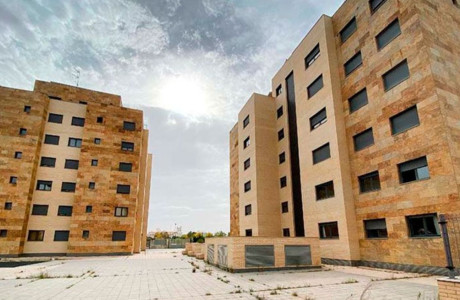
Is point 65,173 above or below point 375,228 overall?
above

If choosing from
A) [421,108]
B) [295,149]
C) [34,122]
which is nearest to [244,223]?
[295,149]

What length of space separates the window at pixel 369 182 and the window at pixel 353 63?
26.6ft

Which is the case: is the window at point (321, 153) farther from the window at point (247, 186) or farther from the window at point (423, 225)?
the window at point (247, 186)

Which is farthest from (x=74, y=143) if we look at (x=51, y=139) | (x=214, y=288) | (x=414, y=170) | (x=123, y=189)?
(x=414, y=170)

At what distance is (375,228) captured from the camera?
17016mm

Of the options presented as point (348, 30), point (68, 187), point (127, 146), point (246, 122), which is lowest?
point (68, 187)

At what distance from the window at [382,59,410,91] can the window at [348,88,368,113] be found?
69.7 inches

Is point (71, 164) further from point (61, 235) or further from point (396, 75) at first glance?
point (396, 75)

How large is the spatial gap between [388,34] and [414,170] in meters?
9.03

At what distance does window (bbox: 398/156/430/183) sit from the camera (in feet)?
47.2

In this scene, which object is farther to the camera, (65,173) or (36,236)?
(65,173)

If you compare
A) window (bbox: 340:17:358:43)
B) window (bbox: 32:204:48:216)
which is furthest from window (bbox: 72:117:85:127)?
window (bbox: 340:17:358:43)

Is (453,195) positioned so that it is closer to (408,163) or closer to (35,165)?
(408,163)

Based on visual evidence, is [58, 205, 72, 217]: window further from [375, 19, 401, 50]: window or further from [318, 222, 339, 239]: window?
[375, 19, 401, 50]: window
